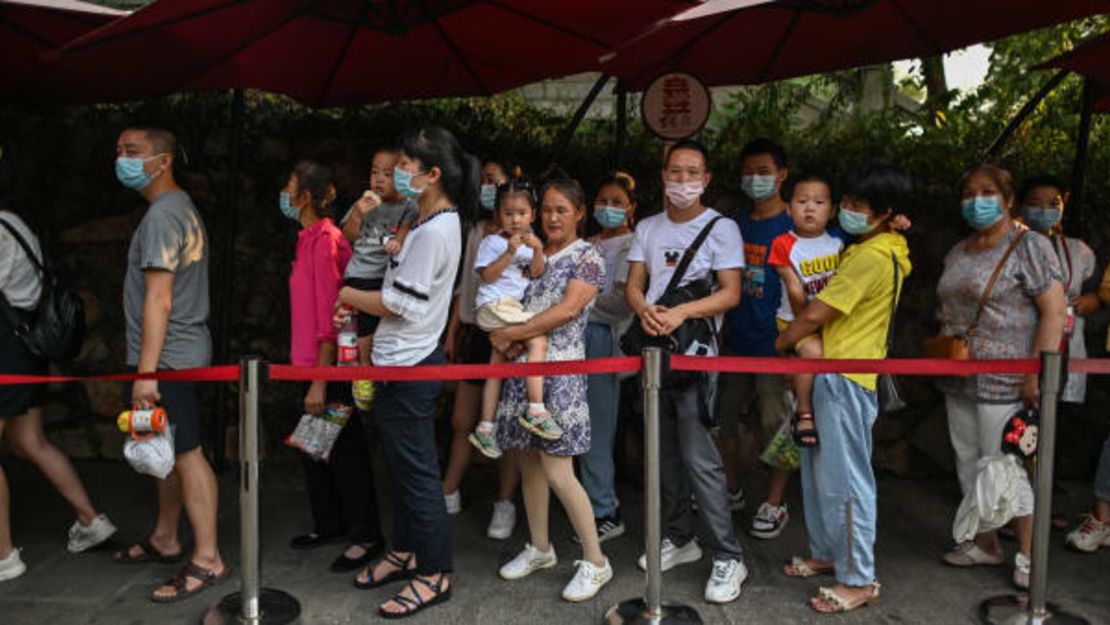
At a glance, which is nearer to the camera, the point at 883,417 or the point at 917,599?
the point at 917,599

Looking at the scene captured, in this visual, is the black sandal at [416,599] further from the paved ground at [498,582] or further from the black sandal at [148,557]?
the black sandal at [148,557]

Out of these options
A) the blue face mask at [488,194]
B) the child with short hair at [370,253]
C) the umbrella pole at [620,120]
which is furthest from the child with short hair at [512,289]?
the umbrella pole at [620,120]

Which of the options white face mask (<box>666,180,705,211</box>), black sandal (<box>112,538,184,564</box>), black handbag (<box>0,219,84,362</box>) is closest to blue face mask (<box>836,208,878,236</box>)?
white face mask (<box>666,180,705,211</box>)

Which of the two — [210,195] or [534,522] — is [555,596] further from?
[210,195]

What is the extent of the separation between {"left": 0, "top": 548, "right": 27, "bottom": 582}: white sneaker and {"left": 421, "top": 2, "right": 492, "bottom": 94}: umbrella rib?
10.0 ft

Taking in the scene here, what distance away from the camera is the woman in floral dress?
3.63 metres

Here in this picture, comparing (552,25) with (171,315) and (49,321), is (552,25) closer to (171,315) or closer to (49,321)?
→ (171,315)

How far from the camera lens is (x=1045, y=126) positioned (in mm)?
6258

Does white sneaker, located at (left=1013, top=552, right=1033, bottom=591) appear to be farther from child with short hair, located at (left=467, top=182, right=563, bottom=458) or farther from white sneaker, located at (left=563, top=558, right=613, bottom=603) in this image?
child with short hair, located at (left=467, top=182, right=563, bottom=458)

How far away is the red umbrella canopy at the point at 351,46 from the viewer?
12.6ft

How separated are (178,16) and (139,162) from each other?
0.63 metres

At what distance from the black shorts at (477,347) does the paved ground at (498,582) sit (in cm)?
88

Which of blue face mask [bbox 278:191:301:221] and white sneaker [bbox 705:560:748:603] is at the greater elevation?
blue face mask [bbox 278:191:301:221]

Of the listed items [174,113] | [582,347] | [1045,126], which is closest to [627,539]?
[582,347]
